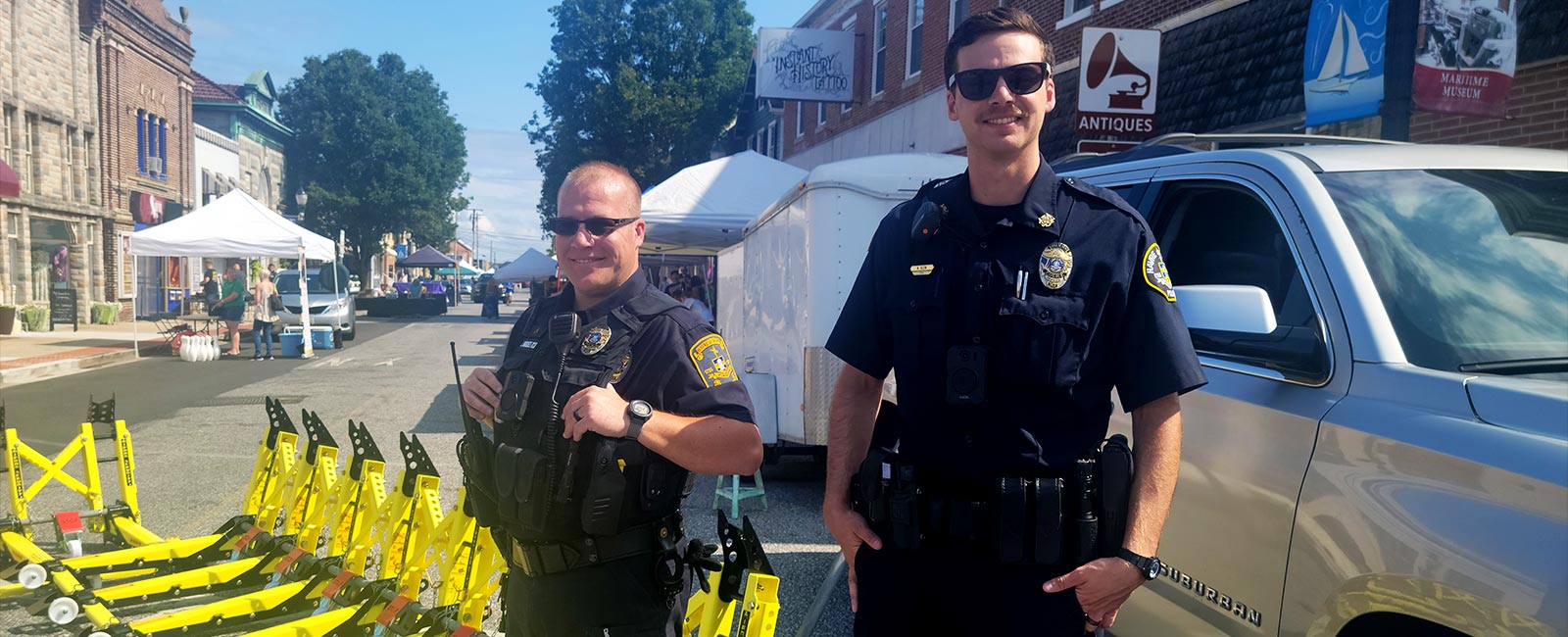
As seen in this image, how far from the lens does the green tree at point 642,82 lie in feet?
131

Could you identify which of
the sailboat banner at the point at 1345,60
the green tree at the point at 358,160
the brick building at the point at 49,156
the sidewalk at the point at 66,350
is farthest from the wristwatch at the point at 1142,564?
the green tree at the point at 358,160

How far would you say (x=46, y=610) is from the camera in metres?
4.33

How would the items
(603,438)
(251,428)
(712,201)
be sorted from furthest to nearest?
(712,201)
(251,428)
(603,438)

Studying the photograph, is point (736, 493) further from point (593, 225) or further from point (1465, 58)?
point (1465, 58)

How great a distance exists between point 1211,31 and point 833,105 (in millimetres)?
15838

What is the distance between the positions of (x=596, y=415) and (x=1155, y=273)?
1238mm

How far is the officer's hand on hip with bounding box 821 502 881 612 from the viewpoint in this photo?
6.99ft

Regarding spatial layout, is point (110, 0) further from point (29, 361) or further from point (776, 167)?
point (776, 167)

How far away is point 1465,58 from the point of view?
6367mm

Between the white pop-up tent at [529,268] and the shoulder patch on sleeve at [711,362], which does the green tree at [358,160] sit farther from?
the shoulder patch on sleeve at [711,362]

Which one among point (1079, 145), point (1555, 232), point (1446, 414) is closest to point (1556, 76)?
point (1079, 145)

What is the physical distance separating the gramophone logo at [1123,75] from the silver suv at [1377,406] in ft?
21.2

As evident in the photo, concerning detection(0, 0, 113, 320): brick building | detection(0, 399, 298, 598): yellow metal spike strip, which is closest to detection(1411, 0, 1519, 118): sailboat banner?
detection(0, 399, 298, 598): yellow metal spike strip

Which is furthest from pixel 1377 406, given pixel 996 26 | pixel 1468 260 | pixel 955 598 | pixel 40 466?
pixel 40 466
